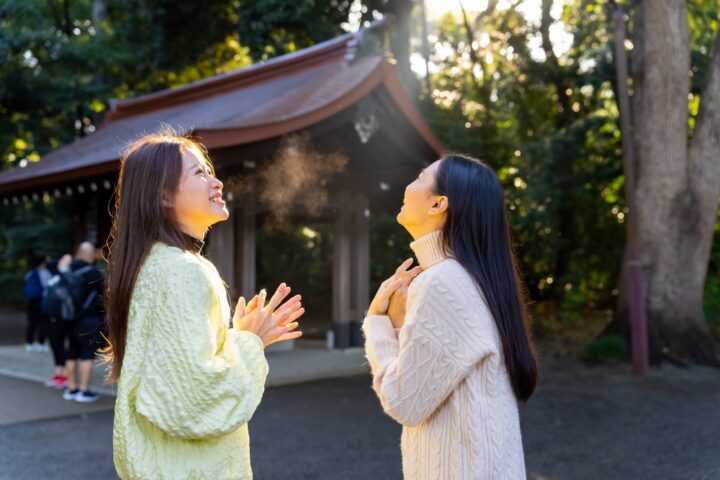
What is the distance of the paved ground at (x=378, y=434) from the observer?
5164 mm

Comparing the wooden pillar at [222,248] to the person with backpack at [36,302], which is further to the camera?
the person with backpack at [36,302]

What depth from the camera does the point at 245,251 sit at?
10.2m

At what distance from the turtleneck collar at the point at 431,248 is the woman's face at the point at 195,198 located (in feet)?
1.84

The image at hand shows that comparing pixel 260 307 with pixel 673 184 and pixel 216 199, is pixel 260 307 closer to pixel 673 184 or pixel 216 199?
pixel 216 199

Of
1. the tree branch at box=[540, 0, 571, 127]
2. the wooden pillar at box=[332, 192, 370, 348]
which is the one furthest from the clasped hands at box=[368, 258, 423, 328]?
the tree branch at box=[540, 0, 571, 127]

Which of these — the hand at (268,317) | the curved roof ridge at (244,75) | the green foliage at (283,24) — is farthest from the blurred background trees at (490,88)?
the hand at (268,317)

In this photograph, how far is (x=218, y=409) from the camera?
5.88 ft

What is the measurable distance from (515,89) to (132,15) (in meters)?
9.23

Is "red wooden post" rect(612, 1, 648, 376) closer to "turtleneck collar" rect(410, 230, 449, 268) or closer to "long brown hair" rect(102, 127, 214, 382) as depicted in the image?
"turtleneck collar" rect(410, 230, 449, 268)

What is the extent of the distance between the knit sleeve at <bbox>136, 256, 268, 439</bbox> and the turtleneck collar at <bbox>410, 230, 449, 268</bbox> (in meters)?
0.59

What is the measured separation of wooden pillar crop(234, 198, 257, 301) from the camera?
1017cm

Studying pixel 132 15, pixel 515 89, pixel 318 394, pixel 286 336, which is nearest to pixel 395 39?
pixel 515 89

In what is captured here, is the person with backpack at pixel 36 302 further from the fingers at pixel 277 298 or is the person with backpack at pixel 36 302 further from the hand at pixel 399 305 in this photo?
the hand at pixel 399 305

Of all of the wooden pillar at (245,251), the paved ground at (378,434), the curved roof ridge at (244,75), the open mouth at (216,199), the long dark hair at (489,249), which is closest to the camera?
the long dark hair at (489,249)
